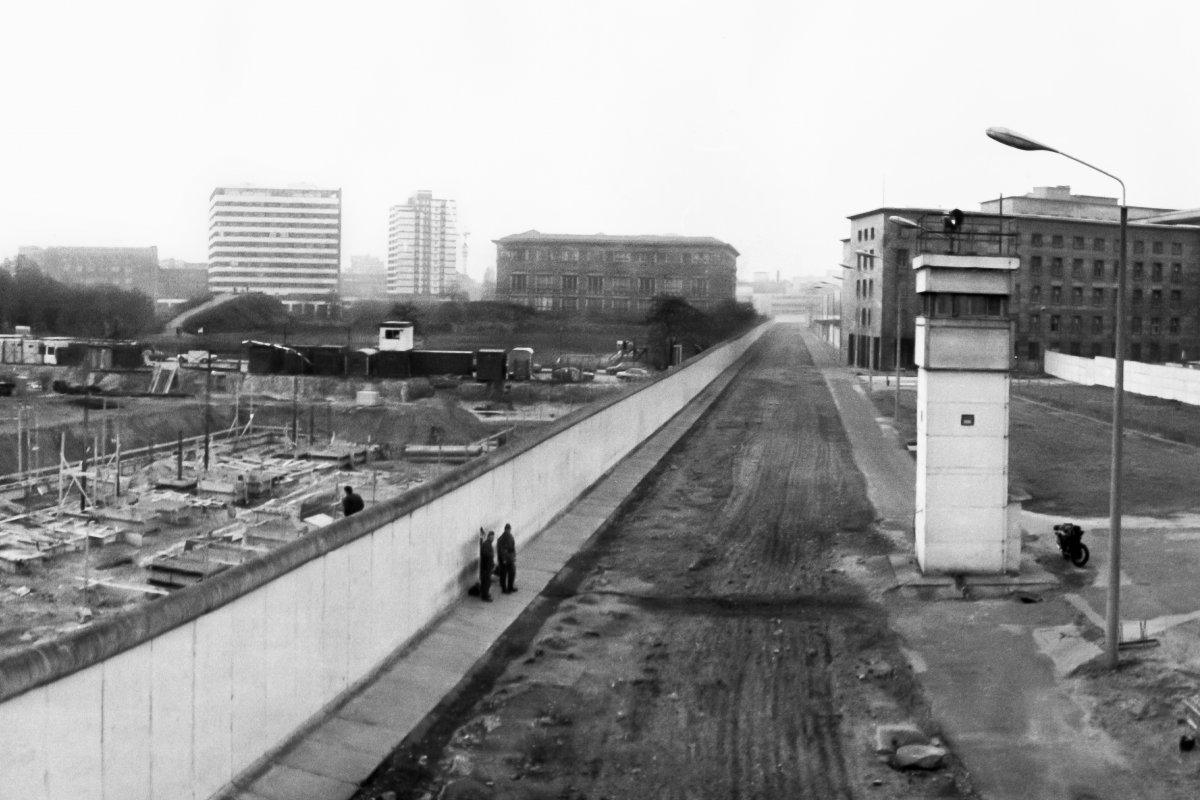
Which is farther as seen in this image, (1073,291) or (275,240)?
(275,240)

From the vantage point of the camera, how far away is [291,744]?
1035cm

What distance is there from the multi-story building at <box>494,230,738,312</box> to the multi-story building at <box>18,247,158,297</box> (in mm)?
83859

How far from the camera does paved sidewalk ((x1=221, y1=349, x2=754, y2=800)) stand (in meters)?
9.66

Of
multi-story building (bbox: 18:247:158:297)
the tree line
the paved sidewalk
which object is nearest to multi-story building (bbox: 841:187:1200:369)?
→ the paved sidewalk

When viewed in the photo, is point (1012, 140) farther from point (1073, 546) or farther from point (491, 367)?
point (491, 367)

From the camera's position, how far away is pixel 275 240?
607 ft

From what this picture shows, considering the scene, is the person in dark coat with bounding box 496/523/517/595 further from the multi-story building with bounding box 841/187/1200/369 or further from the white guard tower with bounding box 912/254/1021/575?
the multi-story building with bounding box 841/187/1200/369

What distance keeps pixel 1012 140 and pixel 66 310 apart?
390 feet

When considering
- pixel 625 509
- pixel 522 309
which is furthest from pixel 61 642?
pixel 522 309

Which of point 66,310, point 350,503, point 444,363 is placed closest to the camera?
point 350,503

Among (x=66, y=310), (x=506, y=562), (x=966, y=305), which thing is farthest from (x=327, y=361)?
(x=66, y=310)

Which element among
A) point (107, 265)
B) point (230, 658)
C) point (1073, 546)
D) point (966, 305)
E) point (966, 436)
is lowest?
point (1073, 546)

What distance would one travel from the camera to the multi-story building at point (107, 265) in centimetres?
18900

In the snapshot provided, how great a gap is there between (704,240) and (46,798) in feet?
438
